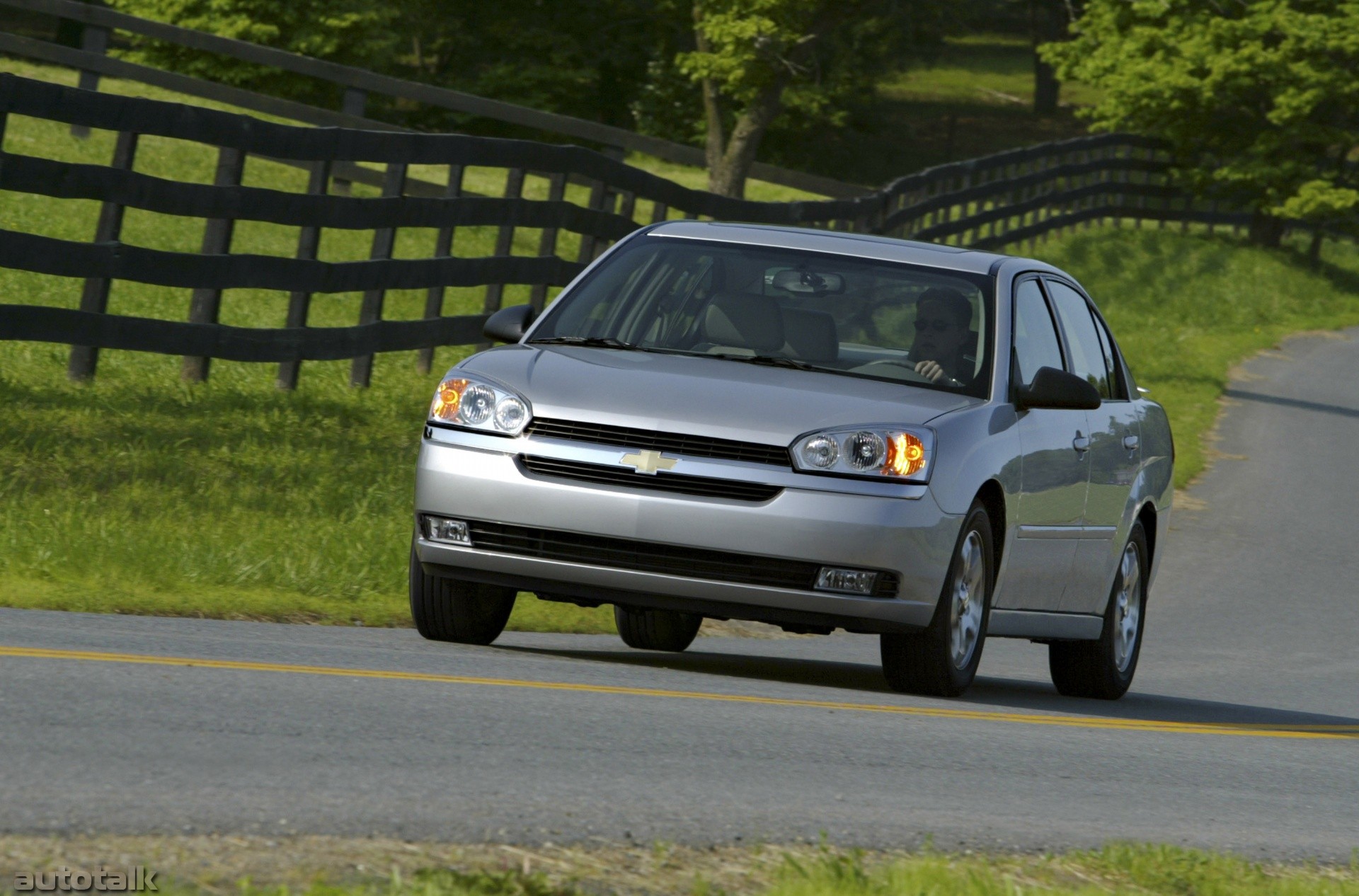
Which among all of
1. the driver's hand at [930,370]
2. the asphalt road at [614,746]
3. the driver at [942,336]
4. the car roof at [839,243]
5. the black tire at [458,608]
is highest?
the car roof at [839,243]

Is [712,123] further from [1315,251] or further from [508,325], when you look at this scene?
[508,325]

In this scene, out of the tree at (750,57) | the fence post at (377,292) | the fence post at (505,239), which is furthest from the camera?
the tree at (750,57)

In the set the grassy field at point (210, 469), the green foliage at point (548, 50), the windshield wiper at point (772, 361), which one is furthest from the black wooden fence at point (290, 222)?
the green foliage at point (548, 50)

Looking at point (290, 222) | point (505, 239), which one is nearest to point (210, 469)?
point (290, 222)

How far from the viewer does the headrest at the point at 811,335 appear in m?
8.71

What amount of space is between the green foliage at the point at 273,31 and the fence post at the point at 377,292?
2635cm

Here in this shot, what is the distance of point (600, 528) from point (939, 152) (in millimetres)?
62357

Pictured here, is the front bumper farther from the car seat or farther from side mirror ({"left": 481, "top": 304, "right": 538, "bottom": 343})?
the car seat

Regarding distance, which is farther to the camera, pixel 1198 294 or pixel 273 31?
pixel 273 31

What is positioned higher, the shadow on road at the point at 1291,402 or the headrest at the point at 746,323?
the headrest at the point at 746,323

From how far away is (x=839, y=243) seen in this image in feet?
30.3

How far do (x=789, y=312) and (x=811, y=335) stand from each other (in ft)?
0.51

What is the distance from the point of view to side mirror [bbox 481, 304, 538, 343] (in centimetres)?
877

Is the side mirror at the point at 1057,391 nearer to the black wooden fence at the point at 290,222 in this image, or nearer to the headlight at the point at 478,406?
the headlight at the point at 478,406
